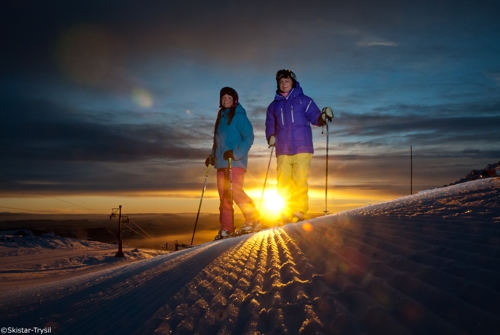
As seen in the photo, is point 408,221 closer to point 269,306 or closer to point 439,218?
point 439,218

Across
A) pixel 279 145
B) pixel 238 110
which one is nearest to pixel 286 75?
pixel 238 110

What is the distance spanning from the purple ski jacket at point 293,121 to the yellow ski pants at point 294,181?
14 cm

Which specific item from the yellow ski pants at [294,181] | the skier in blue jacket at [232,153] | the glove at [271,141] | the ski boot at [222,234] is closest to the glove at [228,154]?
the skier in blue jacket at [232,153]

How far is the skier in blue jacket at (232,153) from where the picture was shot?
7.62m

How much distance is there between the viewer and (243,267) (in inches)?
99.2

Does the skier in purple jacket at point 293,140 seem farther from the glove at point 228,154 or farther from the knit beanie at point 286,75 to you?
the glove at point 228,154

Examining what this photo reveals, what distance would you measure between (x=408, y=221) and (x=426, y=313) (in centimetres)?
175

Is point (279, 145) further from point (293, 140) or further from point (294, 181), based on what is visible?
point (294, 181)

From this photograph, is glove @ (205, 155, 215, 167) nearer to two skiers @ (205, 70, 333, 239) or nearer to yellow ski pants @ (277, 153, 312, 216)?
two skiers @ (205, 70, 333, 239)

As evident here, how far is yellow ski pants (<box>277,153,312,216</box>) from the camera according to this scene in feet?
22.9

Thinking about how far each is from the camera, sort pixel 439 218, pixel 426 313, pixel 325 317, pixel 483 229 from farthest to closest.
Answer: pixel 439 218
pixel 483 229
pixel 325 317
pixel 426 313

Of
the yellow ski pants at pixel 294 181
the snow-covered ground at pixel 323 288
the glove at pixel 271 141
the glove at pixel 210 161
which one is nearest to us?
the snow-covered ground at pixel 323 288

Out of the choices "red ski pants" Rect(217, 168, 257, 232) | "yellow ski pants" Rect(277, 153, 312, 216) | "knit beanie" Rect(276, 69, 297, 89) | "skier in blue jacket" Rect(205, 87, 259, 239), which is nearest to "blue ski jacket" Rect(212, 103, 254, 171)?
"skier in blue jacket" Rect(205, 87, 259, 239)

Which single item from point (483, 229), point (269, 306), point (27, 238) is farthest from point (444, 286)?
point (27, 238)
